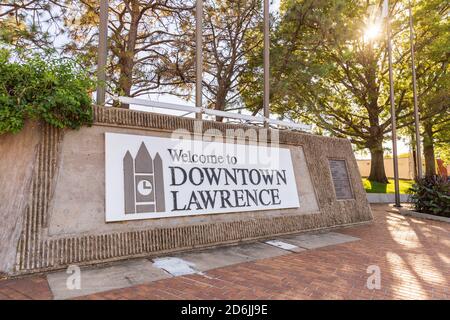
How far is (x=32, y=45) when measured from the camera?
755 cm

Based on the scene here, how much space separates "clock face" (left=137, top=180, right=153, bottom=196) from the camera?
473cm

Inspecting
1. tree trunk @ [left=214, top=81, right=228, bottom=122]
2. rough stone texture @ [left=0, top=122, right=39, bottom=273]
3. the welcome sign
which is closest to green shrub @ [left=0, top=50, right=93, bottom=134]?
rough stone texture @ [left=0, top=122, right=39, bottom=273]

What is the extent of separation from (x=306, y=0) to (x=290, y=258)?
29.5ft

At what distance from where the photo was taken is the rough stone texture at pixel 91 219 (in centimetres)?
378

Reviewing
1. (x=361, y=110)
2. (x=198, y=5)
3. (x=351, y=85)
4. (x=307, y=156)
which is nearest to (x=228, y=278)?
(x=307, y=156)

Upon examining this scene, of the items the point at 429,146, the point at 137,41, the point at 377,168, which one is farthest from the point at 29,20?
the point at 429,146

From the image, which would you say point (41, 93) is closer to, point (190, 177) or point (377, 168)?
point (190, 177)

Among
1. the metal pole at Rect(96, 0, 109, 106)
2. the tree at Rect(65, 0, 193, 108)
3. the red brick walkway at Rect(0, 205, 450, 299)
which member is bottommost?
the red brick walkway at Rect(0, 205, 450, 299)

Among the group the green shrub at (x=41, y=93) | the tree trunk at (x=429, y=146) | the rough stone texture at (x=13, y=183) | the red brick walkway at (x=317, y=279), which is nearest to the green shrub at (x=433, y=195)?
the tree trunk at (x=429, y=146)

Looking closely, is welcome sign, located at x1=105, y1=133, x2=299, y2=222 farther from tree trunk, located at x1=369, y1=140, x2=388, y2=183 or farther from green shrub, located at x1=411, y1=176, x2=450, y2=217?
tree trunk, located at x1=369, y1=140, x2=388, y2=183

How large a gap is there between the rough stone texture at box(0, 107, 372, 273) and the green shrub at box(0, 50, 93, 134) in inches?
9.6

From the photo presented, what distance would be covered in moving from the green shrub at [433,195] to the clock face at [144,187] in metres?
9.67

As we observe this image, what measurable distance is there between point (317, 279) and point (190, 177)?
2.53m

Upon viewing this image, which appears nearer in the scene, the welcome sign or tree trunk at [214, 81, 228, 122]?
the welcome sign
